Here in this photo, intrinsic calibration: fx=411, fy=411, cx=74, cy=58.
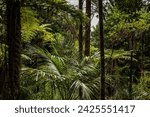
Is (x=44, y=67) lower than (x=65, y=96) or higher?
higher

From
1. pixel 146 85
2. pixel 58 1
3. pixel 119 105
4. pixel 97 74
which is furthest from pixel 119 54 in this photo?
pixel 119 105

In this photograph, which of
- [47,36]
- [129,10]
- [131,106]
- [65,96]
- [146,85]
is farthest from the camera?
[146,85]

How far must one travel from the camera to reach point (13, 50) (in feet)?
14.5

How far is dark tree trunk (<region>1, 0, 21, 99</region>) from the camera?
4.37 m

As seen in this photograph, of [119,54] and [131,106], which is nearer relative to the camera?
[131,106]

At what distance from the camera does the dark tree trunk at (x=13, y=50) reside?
4367 millimetres

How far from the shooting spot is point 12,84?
436cm

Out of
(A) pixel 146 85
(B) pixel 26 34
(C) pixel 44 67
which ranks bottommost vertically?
(A) pixel 146 85

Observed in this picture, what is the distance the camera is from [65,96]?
7055 mm

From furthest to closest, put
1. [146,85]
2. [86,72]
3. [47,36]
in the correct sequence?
[146,85] → [47,36] → [86,72]

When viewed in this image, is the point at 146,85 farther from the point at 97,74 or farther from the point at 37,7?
the point at 37,7

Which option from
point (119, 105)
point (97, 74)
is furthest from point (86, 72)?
point (119, 105)

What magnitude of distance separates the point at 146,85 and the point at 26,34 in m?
4.90

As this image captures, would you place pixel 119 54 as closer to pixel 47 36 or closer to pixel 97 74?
pixel 97 74
